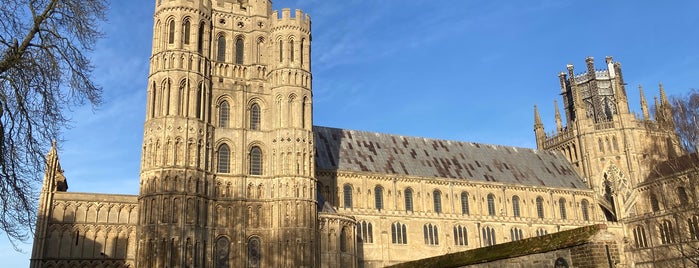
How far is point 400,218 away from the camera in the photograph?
56.2 m

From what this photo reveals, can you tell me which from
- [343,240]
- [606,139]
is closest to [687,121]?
[343,240]

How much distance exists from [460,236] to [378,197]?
946 centimetres

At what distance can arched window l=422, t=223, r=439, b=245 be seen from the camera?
57062 mm

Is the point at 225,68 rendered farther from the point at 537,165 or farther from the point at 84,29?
the point at 537,165

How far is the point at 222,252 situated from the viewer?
41.7 meters

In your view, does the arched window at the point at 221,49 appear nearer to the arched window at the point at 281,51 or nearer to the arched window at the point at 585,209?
the arched window at the point at 281,51

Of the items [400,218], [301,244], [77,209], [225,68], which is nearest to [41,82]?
[301,244]

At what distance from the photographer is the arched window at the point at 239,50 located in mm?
47906

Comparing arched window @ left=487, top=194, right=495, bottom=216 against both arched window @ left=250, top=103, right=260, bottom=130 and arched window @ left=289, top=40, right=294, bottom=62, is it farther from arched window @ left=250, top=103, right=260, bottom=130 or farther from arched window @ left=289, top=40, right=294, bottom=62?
arched window @ left=250, top=103, right=260, bottom=130

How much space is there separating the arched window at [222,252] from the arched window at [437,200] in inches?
950

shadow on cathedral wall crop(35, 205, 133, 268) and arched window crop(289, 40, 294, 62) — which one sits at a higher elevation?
arched window crop(289, 40, 294, 62)

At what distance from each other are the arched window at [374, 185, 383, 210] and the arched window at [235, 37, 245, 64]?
59.6 ft

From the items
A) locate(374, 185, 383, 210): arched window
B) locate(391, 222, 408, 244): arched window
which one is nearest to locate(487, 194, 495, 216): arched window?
locate(391, 222, 408, 244): arched window

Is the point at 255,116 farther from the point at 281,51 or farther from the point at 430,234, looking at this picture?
the point at 430,234
